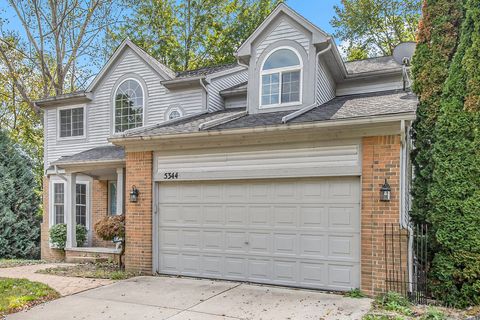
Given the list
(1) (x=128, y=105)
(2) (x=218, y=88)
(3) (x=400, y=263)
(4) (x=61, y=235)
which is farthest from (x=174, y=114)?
(3) (x=400, y=263)

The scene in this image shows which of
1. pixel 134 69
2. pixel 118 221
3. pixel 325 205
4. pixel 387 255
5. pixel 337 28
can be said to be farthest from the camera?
pixel 337 28

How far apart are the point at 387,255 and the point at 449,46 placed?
4.50m

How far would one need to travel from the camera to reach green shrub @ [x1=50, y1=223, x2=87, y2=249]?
43.0 feet

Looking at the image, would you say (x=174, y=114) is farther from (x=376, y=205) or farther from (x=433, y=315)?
(x=433, y=315)

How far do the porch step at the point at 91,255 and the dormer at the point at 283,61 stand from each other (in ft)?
19.2

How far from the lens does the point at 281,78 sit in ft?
32.7

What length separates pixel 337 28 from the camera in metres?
22.7

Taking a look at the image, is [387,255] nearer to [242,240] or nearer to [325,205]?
[325,205]

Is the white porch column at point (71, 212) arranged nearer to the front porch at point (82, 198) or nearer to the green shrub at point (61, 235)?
the front porch at point (82, 198)

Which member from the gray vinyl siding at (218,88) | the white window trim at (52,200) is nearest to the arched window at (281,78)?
the gray vinyl siding at (218,88)

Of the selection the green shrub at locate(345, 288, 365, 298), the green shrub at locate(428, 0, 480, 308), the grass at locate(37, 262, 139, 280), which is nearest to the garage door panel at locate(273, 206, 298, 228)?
the green shrub at locate(345, 288, 365, 298)

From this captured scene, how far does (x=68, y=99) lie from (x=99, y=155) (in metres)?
3.36

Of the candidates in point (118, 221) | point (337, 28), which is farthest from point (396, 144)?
point (337, 28)

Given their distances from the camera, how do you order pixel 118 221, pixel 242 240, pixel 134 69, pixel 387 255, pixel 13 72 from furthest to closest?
1. pixel 13 72
2. pixel 134 69
3. pixel 118 221
4. pixel 242 240
5. pixel 387 255
